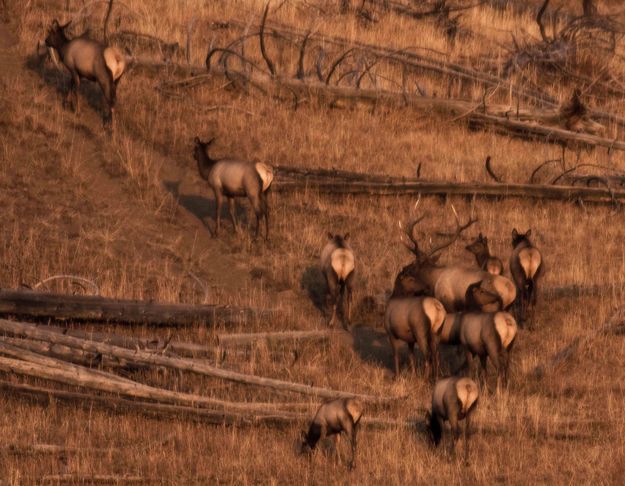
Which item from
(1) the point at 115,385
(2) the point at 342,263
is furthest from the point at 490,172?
(1) the point at 115,385

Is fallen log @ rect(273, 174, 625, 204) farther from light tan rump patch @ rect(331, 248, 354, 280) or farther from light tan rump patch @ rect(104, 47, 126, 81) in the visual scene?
light tan rump patch @ rect(331, 248, 354, 280)

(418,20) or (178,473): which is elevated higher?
(418,20)

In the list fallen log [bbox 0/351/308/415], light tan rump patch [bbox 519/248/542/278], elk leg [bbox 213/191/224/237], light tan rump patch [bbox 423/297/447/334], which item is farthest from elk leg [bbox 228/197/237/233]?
fallen log [bbox 0/351/308/415]

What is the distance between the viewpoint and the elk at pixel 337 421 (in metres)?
13.4

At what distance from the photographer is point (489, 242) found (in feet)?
70.3

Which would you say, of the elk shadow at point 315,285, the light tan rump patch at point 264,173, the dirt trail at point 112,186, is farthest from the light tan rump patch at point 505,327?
the light tan rump patch at point 264,173

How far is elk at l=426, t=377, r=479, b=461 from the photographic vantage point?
13.7 metres

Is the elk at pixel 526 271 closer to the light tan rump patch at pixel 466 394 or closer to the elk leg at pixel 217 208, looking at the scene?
the elk leg at pixel 217 208

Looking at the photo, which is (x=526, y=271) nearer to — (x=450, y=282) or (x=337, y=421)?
(x=450, y=282)

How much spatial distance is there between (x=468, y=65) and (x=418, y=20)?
109 inches

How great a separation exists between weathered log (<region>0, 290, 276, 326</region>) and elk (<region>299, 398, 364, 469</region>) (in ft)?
12.2

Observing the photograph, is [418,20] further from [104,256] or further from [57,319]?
[57,319]

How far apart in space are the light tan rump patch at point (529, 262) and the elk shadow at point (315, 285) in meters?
2.46

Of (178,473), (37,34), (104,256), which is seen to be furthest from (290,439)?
(37,34)
